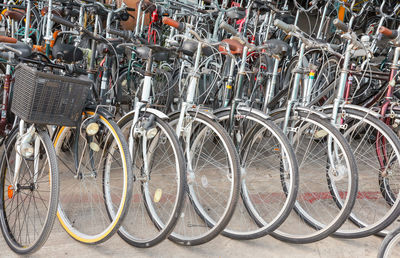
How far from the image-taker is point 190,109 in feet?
8.51

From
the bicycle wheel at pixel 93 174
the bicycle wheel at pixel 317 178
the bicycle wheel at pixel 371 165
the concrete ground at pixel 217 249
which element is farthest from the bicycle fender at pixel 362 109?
the bicycle wheel at pixel 93 174

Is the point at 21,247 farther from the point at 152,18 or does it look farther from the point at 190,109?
the point at 152,18

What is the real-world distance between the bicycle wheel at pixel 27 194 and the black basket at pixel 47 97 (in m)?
0.14

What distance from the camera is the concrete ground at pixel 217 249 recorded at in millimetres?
2371

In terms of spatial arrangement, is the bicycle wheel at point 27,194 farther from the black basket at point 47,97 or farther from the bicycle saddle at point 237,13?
the bicycle saddle at point 237,13

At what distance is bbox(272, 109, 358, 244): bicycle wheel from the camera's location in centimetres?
246

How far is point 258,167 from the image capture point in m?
3.66

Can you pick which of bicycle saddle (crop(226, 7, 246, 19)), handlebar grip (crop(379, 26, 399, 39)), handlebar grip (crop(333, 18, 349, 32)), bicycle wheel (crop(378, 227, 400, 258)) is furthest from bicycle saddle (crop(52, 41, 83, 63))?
bicycle wheel (crop(378, 227, 400, 258))

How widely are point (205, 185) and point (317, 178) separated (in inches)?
61.3

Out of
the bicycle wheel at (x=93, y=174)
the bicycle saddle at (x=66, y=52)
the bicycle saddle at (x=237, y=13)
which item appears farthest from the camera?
the bicycle saddle at (x=237, y=13)

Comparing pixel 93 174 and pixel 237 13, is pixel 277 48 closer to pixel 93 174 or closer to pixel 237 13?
pixel 237 13

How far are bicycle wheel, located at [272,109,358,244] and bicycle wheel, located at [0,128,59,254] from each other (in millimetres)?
1561

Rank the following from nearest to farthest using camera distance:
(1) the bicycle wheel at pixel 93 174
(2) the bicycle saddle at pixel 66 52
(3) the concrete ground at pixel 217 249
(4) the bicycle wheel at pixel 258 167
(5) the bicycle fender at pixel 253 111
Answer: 1. (1) the bicycle wheel at pixel 93 174
2. (3) the concrete ground at pixel 217 249
3. (4) the bicycle wheel at pixel 258 167
4. (5) the bicycle fender at pixel 253 111
5. (2) the bicycle saddle at pixel 66 52

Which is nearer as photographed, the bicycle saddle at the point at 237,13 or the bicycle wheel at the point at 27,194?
the bicycle wheel at the point at 27,194
